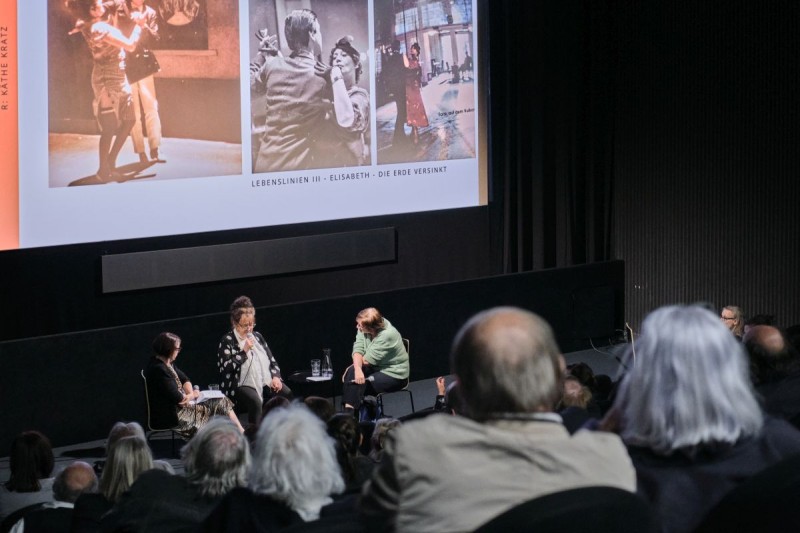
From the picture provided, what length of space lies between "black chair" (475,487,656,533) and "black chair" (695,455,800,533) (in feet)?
1.29

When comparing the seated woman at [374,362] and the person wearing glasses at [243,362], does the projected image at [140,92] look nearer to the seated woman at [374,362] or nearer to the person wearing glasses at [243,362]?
the person wearing glasses at [243,362]

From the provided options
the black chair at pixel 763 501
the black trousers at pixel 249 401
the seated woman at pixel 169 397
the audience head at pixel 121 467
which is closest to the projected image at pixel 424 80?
the black trousers at pixel 249 401

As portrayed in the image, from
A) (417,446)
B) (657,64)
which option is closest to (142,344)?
(657,64)

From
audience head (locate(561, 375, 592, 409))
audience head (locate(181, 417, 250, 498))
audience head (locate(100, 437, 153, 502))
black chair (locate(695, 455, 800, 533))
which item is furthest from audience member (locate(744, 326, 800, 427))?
audience head (locate(100, 437, 153, 502))

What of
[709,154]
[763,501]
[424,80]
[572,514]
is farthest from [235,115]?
[572,514]

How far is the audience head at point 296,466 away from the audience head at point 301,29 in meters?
5.66

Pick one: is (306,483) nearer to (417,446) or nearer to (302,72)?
(417,446)

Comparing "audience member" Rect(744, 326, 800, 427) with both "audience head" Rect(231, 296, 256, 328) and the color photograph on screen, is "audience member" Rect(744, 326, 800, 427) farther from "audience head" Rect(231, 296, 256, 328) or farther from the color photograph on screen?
the color photograph on screen

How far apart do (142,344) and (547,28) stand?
15.0 feet

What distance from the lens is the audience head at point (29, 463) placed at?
443 cm

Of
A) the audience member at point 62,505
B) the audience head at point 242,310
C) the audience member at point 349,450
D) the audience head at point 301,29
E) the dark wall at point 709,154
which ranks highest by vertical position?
the audience head at point 301,29

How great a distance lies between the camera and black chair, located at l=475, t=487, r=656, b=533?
1.57m

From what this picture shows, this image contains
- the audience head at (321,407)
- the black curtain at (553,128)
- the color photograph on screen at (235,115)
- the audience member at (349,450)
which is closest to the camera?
the audience member at (349,450)

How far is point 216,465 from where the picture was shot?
3023mm
